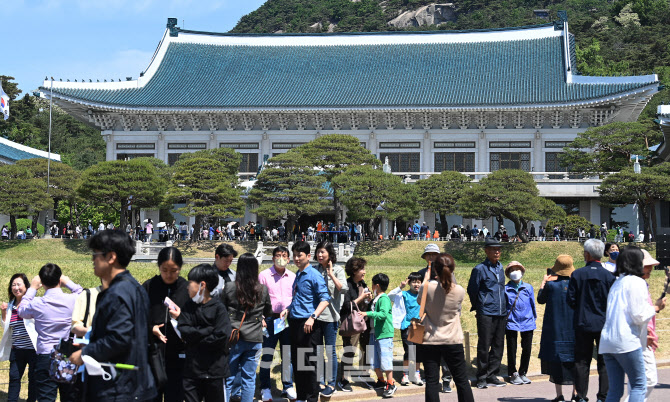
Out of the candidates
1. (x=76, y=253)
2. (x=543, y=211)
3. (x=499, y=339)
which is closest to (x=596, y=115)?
(x=543, y=211)

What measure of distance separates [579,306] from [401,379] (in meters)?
2.91

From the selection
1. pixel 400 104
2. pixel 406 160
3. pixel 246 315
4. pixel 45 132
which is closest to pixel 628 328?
pixel 246 315

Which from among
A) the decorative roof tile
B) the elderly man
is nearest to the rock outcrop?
the decorative roof tile

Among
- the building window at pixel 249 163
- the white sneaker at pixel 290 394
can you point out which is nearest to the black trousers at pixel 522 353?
the white sneaker at pixel 290 394

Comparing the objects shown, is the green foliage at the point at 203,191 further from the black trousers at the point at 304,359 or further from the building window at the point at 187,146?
the black trousers at the point at 304,359

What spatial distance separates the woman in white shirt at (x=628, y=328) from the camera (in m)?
6.47

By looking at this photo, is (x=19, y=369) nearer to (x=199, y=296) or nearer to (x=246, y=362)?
(x=246, y=362)

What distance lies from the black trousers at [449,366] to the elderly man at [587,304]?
1.47m

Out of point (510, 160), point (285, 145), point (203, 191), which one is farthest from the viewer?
point (285, 145)

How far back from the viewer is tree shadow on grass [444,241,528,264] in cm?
2798

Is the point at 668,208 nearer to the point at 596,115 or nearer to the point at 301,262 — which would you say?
the point at 596,115

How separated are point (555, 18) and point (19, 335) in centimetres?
8605

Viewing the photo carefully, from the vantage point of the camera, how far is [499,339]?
31.9 feet

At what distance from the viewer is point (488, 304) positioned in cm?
954
